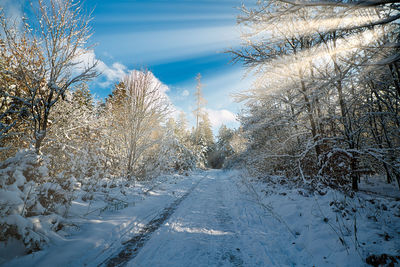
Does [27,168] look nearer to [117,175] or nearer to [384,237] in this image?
[117,175]

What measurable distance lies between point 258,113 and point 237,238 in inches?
183

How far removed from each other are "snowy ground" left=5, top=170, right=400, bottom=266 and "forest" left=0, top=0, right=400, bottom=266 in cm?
55

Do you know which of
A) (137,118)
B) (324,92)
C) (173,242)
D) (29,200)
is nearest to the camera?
(29,200)

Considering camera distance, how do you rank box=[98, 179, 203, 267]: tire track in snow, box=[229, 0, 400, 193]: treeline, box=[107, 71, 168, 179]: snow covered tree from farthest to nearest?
box=[107, 71, 168, 179]: snow covered tree, box=[229, 0, 400, 193]: treeline, box=[98, 179, 203, 267]: tire track in snow

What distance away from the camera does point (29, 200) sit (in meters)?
2.88

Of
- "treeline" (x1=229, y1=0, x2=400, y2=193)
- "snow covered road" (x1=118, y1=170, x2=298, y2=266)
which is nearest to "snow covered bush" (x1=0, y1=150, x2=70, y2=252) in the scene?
"snow covered road" (x1=118, y1=170, x2=298, y2=266)

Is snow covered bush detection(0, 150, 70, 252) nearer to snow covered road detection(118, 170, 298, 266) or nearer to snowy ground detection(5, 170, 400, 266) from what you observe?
snowy ground detection(5, 170, 400, 266)

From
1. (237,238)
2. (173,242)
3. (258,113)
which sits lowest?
(237,238)

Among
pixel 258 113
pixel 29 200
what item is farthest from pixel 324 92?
pixel 29 200

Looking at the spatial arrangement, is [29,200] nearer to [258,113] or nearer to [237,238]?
[237,238]

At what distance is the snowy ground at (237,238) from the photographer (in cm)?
242

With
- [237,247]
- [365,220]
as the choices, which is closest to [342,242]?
[365,220]

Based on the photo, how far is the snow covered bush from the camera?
7.68 feet

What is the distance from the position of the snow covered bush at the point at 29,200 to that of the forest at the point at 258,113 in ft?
0.05
